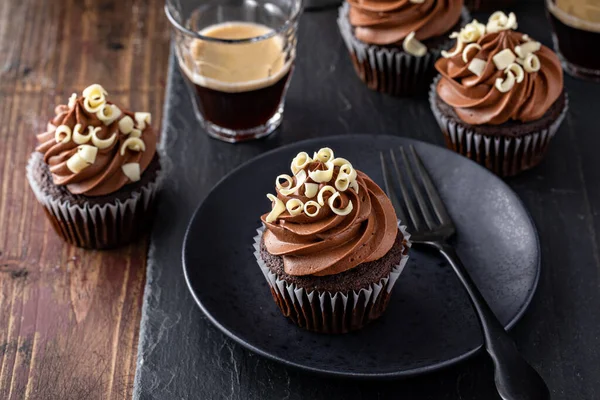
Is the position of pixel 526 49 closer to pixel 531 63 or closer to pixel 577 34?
pixel 531 63

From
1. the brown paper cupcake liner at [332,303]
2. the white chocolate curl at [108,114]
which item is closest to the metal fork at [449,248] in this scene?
the brown paper cupcake liner at [332,303]

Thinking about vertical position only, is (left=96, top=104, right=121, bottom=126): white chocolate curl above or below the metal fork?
above

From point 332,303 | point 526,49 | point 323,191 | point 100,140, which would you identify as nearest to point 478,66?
point 526,49

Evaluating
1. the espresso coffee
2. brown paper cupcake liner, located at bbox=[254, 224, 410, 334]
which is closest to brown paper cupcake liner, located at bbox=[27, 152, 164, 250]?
the espresso coffee

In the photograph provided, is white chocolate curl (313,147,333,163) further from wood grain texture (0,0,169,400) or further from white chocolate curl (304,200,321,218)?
wood grain texture (0,0,169,400)

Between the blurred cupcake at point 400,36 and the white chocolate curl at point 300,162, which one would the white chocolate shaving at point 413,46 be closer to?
the blurred cupcake at point 400,36

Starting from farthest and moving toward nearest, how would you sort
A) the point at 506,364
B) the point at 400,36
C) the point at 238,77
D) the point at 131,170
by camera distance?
the point at 400,36
the point at 238,77
the point at 131,170
the point at 506,364
